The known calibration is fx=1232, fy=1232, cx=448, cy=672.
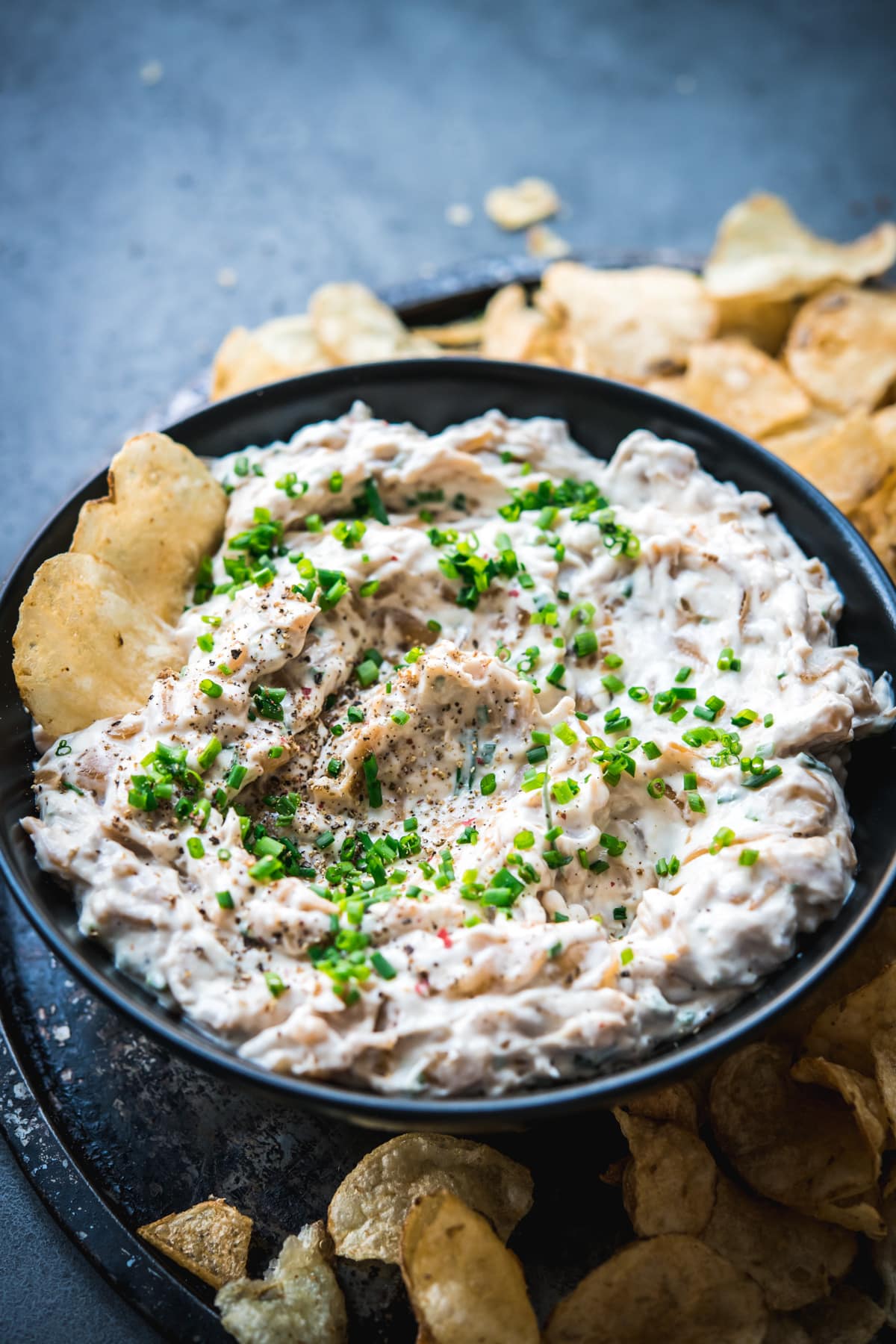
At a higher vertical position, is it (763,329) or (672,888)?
(763,329)

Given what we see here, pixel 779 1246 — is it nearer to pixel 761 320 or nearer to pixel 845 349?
pixel 845 349

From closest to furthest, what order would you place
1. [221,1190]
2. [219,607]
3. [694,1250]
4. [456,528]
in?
1. [694,1250]
2. [221,1190]
3. [219,607]
4. [456,528]

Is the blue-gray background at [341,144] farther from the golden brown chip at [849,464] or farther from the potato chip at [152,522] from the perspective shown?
the golden brown chip at [849,464]

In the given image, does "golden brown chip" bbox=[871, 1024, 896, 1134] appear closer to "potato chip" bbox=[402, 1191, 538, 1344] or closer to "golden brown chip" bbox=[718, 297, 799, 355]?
"potato chip" bbox=[402, 1191, 538, 1344]

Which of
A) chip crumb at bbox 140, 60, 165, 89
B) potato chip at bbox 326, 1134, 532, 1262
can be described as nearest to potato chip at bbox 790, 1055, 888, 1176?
potato chip at bbox 326, 1134, 532, 1262

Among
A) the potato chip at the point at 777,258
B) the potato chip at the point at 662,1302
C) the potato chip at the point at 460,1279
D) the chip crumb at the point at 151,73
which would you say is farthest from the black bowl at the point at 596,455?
the chip crumb at the point at 151,73

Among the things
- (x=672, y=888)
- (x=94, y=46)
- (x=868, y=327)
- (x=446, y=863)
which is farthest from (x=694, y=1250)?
(x=94, y=46)

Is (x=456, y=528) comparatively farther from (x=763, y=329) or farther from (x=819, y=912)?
(x=763, y=329)
